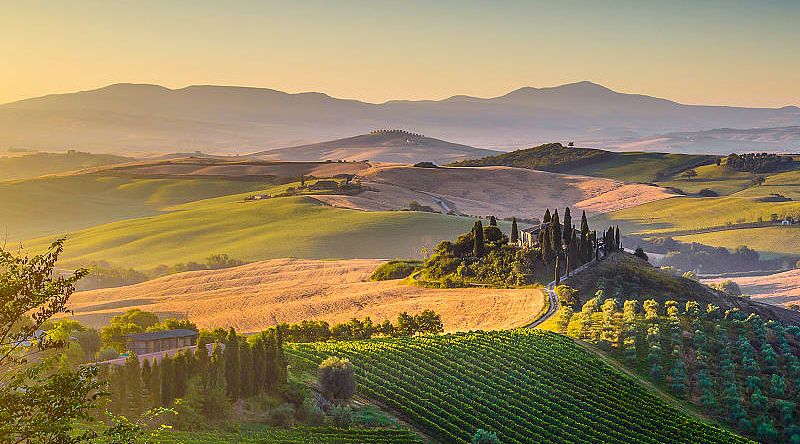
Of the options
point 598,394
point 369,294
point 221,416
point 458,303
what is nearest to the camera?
point 221,416

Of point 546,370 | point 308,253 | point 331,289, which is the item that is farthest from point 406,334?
point 308,253

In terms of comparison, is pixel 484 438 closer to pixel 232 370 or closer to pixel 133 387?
pixel 232 370

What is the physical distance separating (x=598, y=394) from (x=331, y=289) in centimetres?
5619

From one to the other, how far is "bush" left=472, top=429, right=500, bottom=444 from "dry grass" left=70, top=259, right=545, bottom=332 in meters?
32.2

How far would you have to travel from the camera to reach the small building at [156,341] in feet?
205

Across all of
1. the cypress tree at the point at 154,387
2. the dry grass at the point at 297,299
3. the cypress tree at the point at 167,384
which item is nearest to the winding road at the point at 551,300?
the dry grass at the point at 297,299

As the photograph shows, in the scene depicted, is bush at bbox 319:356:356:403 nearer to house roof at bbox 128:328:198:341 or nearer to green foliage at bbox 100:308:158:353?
house roof at bbox 128:328:198:341

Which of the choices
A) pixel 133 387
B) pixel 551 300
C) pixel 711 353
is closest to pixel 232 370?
pixel 133 387

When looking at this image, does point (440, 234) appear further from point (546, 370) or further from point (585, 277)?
point (546, 370)

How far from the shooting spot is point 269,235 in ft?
553

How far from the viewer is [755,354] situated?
73625mm

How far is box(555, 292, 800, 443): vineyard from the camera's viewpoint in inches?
2501

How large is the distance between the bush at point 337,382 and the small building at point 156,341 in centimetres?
1463

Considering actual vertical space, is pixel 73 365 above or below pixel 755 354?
above
